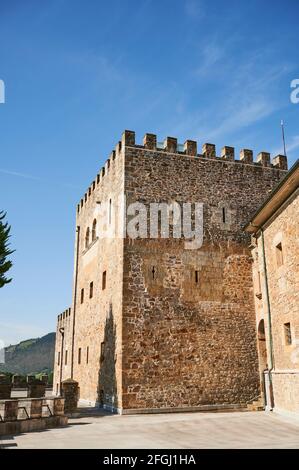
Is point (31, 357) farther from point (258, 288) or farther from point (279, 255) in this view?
point (279, 255)

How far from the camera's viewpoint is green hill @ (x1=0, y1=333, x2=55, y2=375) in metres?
65.1

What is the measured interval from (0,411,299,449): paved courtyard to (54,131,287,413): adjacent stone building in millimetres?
2123

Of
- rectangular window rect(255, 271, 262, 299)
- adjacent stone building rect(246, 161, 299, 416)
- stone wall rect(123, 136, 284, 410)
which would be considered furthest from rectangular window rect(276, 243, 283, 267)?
stone wall rect(123, 136, 284, 410)

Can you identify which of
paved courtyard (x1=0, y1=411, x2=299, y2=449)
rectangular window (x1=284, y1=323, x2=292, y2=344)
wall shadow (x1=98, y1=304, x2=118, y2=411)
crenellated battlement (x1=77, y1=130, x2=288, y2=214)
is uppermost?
crenellated battlement (x1=77, y1=130, x2=288, y2=214)

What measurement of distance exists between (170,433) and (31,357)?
206ft

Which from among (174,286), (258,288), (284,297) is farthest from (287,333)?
(174,286)

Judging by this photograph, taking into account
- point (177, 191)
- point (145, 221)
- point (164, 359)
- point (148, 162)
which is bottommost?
point (164, 359)

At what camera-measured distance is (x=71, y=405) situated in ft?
47.1

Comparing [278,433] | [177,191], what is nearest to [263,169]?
[177,191]

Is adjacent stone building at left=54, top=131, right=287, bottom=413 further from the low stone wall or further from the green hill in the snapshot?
the green hill

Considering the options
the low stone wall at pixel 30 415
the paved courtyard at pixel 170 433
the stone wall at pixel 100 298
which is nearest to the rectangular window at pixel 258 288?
the paved courtyard at pixel 170 433

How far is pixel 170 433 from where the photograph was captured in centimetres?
967
